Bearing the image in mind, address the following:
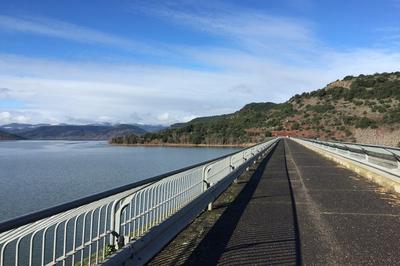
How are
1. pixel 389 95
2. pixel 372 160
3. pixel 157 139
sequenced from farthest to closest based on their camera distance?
pixel 157 139
pixel 389 95
pixel 372 160

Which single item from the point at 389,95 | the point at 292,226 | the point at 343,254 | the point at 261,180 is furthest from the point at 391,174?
the point at 389,95

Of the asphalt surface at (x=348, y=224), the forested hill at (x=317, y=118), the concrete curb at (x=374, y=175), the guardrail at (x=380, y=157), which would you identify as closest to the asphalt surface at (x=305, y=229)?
the asphalt surface at (x=348, y=224)

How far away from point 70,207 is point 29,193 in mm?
26444

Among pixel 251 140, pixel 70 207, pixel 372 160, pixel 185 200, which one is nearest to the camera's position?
pixel 70 207

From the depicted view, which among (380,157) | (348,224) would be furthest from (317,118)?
(348,224)

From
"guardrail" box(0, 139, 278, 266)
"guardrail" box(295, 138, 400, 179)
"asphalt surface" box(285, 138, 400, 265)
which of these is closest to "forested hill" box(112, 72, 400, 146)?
"guardrail" box(295, 138, 400, 179)

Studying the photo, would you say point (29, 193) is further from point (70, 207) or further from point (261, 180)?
point (70, 207)

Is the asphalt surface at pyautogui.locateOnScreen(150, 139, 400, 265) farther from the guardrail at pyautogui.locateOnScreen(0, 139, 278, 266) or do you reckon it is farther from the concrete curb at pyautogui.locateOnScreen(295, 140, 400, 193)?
the guardrail at pyautogui.locateOnScreen(0, 139, 278, 266)

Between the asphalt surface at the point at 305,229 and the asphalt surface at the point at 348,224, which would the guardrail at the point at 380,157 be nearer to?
the asphalt surface at the point at 348,224

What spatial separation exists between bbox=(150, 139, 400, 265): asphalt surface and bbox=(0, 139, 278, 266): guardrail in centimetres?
62

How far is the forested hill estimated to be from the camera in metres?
99.6

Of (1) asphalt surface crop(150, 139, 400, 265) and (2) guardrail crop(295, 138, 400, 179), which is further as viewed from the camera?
(2) guardrail crop(295, 138, 400, 179)

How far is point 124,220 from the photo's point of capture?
6711 millimetres

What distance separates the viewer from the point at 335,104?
13262 cm
